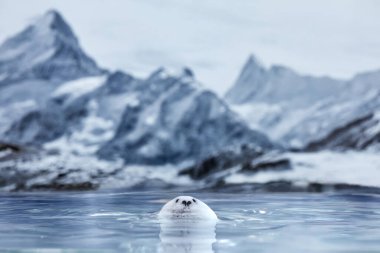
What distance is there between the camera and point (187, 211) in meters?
32.5

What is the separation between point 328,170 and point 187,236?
87.1 metres

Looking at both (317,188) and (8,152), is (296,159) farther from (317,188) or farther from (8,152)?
(8,152)

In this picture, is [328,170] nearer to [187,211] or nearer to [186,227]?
[187,211]

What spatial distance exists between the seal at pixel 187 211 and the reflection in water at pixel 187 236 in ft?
3.00

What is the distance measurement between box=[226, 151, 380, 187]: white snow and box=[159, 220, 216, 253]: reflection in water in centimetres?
6438

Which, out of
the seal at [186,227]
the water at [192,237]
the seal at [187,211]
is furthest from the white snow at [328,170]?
the seal at [186,227]

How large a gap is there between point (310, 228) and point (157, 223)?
22.7ft

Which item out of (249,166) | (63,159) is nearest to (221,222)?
(249,166)

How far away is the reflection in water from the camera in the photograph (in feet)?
71.4

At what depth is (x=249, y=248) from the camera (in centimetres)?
2198

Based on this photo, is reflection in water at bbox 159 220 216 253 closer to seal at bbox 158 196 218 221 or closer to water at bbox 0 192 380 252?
water at bbox 0 192 380 252

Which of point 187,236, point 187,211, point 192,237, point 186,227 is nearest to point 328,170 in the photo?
point 187,211

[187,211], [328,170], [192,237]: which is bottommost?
[192,237]

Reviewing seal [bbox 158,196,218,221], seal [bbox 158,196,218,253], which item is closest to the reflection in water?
seal [bbox 158,196,218,253]
